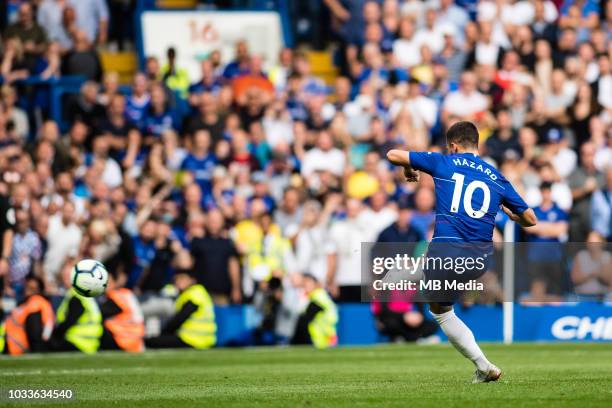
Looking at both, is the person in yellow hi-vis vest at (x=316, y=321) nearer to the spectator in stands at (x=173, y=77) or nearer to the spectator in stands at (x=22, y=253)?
the spectator in stands at (x=22, y=253)

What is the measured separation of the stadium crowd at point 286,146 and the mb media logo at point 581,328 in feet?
1.49

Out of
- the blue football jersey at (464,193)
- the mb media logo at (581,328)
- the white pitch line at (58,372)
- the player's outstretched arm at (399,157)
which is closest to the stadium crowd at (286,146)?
the mb media logo at (581,328)

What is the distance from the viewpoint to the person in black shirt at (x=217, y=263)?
2081 cm

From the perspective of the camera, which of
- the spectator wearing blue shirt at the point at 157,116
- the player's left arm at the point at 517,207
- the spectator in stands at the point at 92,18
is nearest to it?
the player's left arm at the point at 517,207

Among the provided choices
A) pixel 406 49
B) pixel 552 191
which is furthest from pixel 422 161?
pixel 406 49

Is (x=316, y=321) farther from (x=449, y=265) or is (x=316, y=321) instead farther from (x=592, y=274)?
(x=449, y=265)

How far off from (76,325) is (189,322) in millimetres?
1736

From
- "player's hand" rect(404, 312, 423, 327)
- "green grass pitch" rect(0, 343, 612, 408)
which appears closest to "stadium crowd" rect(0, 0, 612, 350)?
"player's hand" rect(404, 312, 423, 327)

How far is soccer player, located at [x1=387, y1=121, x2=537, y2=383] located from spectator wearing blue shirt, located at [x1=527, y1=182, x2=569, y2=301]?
365 inches

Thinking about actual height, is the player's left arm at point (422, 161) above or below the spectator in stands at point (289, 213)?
above

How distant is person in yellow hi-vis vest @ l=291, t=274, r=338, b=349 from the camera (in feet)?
67.6

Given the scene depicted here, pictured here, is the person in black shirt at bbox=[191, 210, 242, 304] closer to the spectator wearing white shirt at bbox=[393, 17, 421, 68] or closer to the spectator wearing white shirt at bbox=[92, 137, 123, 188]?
the spectator wearing white shirt at bbox=[92, 137, 123, 188]

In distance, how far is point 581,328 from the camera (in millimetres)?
21266

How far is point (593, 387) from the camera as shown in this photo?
38.9ft
